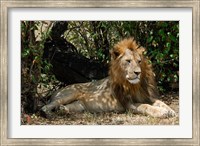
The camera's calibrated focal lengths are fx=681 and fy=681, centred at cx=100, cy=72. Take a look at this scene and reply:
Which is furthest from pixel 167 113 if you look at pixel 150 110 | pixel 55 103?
pixel 55 103

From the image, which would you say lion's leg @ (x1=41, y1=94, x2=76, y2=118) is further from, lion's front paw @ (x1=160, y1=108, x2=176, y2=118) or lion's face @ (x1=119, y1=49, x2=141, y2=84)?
lion's front paw @ (x1=160, y1=108, x2=176, y2=118)

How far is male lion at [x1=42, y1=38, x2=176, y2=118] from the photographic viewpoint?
7.39 m

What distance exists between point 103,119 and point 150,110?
52cm

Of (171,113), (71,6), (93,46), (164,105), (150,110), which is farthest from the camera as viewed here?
(93,46)

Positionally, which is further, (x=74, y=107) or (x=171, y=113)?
(x=74, y=107)

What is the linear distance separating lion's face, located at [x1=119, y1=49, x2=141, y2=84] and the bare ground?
1.27 ft

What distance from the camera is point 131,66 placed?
7.36 meters

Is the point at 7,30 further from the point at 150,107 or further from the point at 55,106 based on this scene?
the point at 150,107

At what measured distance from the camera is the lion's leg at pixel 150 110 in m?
7.19

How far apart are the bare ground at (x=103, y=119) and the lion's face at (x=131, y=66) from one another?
15.2 inches

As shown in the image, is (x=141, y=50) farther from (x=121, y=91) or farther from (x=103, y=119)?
(x=103, y=119)

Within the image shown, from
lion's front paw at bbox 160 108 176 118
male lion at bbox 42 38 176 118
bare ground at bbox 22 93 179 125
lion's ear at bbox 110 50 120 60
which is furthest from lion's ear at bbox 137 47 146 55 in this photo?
lion's front paw at bbox 160 108 176 118

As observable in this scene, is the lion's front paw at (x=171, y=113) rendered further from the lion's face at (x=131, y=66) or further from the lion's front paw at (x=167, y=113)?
the lion's face at (x=131, y=66)

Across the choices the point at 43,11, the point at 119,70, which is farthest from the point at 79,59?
the point at 43,11
